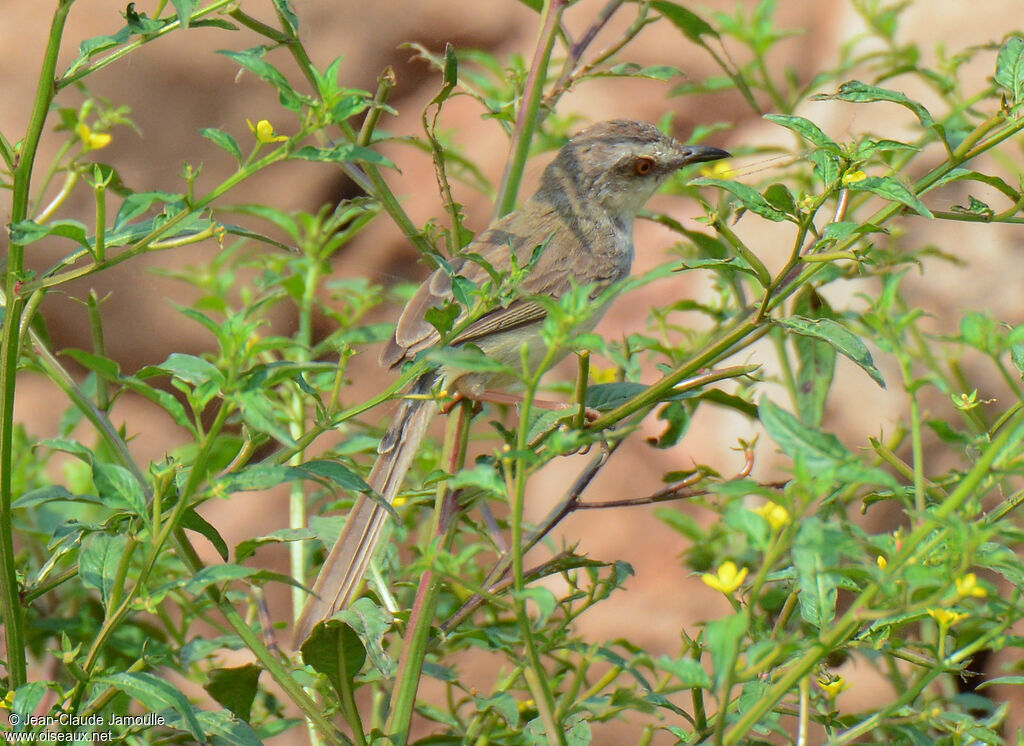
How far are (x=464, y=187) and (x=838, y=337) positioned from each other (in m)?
5.31

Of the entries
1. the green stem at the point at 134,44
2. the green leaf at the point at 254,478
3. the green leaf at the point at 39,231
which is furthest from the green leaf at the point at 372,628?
the green stem at the point at 134,44

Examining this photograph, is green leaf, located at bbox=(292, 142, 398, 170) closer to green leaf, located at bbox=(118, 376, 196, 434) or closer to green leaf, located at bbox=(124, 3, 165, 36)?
green leaf, located at bbox=(124, 3, 165, 36)

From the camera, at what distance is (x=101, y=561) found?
2107 mm

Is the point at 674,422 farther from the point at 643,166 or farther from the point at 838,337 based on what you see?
the point at 643,166

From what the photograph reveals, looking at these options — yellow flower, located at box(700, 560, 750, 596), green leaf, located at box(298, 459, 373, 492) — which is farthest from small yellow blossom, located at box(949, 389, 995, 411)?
green leaf, located at box(298, 459, 373, 492)

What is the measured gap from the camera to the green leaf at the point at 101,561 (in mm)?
2088

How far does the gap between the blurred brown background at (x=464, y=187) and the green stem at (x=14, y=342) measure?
141 inches

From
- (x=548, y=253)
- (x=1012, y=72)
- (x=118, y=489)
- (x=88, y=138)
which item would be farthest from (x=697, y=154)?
(x=118, y=489)

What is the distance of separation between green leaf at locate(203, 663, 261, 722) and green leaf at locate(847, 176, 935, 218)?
1692 mm

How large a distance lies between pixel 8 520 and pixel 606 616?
4.19 m

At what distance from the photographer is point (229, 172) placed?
22.9ft

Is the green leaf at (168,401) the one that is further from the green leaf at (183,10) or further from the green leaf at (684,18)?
the green leaf at (684,18)

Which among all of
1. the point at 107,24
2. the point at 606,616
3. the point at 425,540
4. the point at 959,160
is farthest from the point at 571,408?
the point at 107,24

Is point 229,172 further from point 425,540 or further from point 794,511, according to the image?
point 794,511
